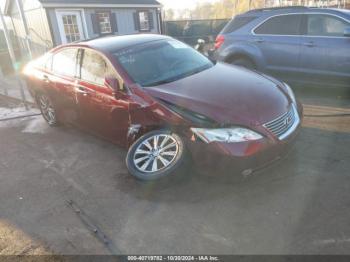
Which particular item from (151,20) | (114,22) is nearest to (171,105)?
(114,22)

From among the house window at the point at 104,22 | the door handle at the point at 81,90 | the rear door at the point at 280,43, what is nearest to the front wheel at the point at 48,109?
the door handle at the point at 81,90

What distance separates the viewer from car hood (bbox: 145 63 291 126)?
315 cm

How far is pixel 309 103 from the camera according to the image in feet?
19.1

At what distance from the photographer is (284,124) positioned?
3295 millimetres

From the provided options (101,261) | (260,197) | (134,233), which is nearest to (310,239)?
(260,197)

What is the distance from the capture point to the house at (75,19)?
15484 millimetres

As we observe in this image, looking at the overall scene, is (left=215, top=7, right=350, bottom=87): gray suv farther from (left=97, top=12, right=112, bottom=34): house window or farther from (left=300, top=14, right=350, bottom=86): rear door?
(left=97, top=12, right=112, bottom=34): house window

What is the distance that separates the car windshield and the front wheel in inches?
85.1

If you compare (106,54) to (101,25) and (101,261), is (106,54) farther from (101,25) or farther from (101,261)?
(101,25)

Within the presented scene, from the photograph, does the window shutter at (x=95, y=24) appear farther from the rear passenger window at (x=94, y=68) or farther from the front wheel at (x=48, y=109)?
the rear passenger window at (x=94, y=68)

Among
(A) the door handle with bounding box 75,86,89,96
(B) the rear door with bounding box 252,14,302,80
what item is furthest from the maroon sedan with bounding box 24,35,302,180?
(B) the rear door with bounding box 252,14,302,80

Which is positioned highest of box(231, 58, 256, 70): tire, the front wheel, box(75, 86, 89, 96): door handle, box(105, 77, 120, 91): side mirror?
box(105, 77, 120, 91): side mirror

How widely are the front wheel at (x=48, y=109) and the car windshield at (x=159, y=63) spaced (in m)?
2.16

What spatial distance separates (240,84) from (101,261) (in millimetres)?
2416
